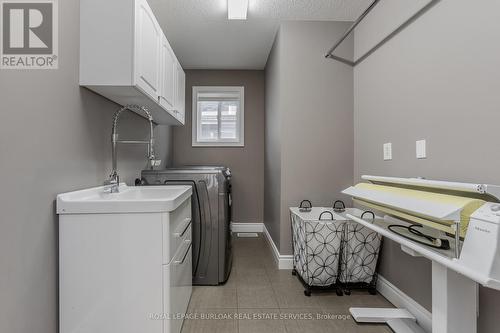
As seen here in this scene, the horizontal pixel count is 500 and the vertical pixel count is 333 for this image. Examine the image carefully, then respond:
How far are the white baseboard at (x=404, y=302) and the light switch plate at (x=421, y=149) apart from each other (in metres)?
0.97

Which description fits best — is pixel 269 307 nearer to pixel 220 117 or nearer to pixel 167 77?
pixel 167 77

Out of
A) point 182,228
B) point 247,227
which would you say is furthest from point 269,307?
point 247,227

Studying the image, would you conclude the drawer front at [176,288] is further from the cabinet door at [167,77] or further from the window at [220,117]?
the window at [220,117]

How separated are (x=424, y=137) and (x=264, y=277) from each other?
1759mm

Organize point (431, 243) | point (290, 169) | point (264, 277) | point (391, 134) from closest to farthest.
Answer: point (431, 243), point (391, 134), point (264, 277), point (290, 169)

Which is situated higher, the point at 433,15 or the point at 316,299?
the point at 433,15

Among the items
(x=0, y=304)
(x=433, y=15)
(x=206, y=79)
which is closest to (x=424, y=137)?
(x=433, y=15)

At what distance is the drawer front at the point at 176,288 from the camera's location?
1330mm

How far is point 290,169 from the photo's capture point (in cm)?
268

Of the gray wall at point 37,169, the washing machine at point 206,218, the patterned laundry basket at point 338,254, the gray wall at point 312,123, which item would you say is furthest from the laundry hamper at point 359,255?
the gray wall at point 37,169

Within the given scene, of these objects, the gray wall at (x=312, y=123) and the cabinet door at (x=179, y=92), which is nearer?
the gray wall at (x=312, y=123)

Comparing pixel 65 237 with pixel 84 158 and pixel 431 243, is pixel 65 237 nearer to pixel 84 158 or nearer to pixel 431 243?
pixel 84 158

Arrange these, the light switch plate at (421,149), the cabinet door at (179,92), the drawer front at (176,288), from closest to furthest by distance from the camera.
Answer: the drawer front at (176,288) < the light switch plate at (421,149) < the cabinet door at (179,92)

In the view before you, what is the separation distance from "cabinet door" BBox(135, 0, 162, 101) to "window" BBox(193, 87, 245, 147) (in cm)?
210
